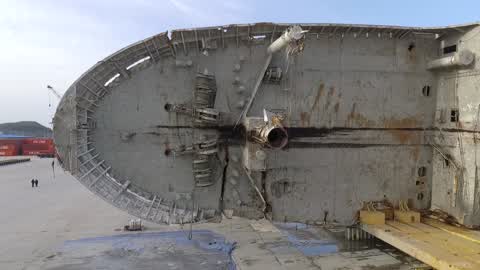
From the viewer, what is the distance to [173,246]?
13.0m

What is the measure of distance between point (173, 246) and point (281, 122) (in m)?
7.35

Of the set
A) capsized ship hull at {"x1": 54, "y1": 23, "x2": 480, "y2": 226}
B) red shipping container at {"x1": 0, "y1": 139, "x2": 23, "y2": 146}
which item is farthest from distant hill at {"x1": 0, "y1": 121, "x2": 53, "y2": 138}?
capsized ship hull at {"x1": 54, "y1": 23, "x2": 480, "y2": 226}

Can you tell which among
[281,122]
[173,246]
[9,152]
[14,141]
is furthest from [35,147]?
[281,122]

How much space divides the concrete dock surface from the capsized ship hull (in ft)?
8.01

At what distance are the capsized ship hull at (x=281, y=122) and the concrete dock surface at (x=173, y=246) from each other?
2.44 metres

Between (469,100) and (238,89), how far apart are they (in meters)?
6.08

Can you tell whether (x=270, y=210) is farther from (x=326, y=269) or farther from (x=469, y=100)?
(x=469, y=100)

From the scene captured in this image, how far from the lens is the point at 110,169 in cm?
895

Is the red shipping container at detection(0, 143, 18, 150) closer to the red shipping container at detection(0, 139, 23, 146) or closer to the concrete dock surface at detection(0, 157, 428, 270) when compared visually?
the red shipping container at detection(0, 139, 23, 146)

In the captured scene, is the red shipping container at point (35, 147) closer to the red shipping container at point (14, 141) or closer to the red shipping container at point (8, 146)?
the red shipping container at point (14, 141)

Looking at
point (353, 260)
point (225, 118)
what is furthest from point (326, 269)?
point (225, 118)

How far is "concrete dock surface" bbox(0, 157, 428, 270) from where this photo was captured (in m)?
11.4

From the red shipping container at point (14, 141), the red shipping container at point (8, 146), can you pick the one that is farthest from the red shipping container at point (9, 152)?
the red shipping container at point (14, 141)

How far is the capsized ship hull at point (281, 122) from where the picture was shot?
28.9 ft
